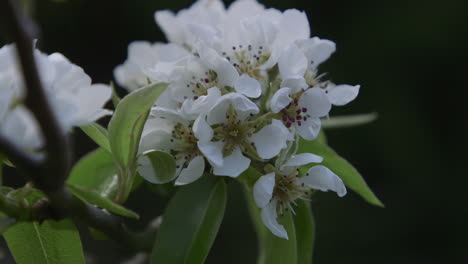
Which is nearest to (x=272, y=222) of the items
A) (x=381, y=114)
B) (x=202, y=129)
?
(x=202, y=129)

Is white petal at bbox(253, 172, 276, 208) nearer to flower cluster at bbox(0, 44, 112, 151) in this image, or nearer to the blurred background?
flower cluster at bbox(0, 44, 112, 151)

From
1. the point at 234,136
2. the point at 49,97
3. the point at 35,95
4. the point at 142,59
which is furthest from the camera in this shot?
the point at 142,59

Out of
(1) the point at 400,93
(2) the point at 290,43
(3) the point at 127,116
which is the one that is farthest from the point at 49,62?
(1) the point at 400,93

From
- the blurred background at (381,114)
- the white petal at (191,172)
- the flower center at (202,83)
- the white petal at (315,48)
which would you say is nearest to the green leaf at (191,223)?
the white petal at (191,172)

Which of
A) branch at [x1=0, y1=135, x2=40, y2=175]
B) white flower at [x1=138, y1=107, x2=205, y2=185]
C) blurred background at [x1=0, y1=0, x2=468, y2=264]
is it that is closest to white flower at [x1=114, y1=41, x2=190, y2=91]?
white flower at [x1=138, y1=107, x2=205, y2=185]

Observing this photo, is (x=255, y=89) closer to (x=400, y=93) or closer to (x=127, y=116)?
(x=127, y=116)

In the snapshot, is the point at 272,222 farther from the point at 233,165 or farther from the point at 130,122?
the point at 130,122
